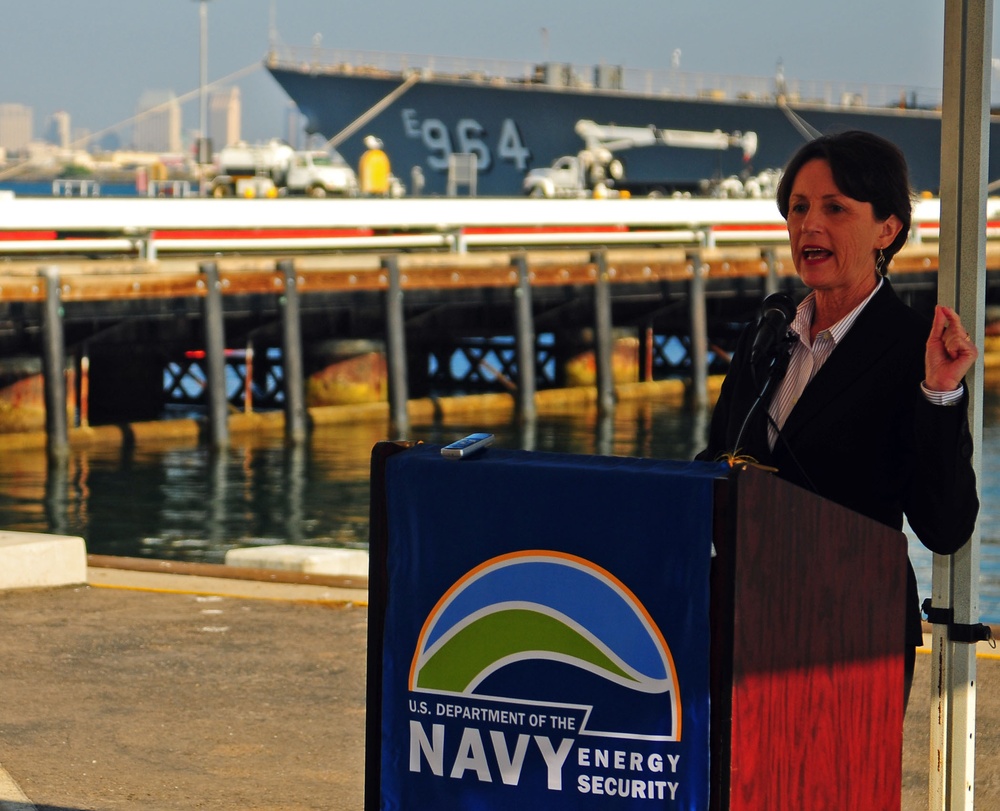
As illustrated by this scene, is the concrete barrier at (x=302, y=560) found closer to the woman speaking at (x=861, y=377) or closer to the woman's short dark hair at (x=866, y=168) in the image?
the woman speaking at (x=861, y=377)

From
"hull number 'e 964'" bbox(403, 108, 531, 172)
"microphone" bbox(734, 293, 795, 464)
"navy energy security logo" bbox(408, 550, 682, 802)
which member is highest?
"hull number 'e 964'" bbox(403, 108, 531, 172)

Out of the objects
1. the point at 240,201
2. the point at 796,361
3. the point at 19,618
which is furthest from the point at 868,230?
the point at 240,201

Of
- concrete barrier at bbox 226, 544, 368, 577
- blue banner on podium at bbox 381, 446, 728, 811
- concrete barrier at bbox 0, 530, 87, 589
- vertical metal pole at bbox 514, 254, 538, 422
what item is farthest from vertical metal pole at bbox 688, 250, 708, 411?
blue banner on podium at bbox 381, 446, 728, 811

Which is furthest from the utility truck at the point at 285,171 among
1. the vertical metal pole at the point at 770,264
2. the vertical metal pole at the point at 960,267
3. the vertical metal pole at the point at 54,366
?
the vertical metal pole at the point at 960,267

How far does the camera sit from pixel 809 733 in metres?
3.02

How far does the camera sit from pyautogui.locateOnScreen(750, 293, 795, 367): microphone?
3275 mm

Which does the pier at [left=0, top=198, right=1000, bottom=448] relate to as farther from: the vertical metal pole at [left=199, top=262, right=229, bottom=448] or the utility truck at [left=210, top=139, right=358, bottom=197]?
the utility truck at [left=210, top=139, right=358, bottom=197]

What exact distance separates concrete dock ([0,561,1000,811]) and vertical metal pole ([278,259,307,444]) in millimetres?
21382

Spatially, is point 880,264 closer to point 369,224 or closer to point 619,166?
→ point 369,224

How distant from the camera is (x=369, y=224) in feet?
136

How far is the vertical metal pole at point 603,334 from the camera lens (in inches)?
1371

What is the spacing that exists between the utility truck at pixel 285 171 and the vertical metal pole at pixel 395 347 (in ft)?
73.5

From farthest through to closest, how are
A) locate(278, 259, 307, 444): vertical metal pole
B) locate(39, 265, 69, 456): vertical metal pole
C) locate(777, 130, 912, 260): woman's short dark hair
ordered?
locate(278, 259, 307, 444): vertical metal pole < locate(39, 265, 69, 456): vertical metal pole < locate(777, 130, 912, 260): woman's short dark hair

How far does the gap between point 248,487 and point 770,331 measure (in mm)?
22942
